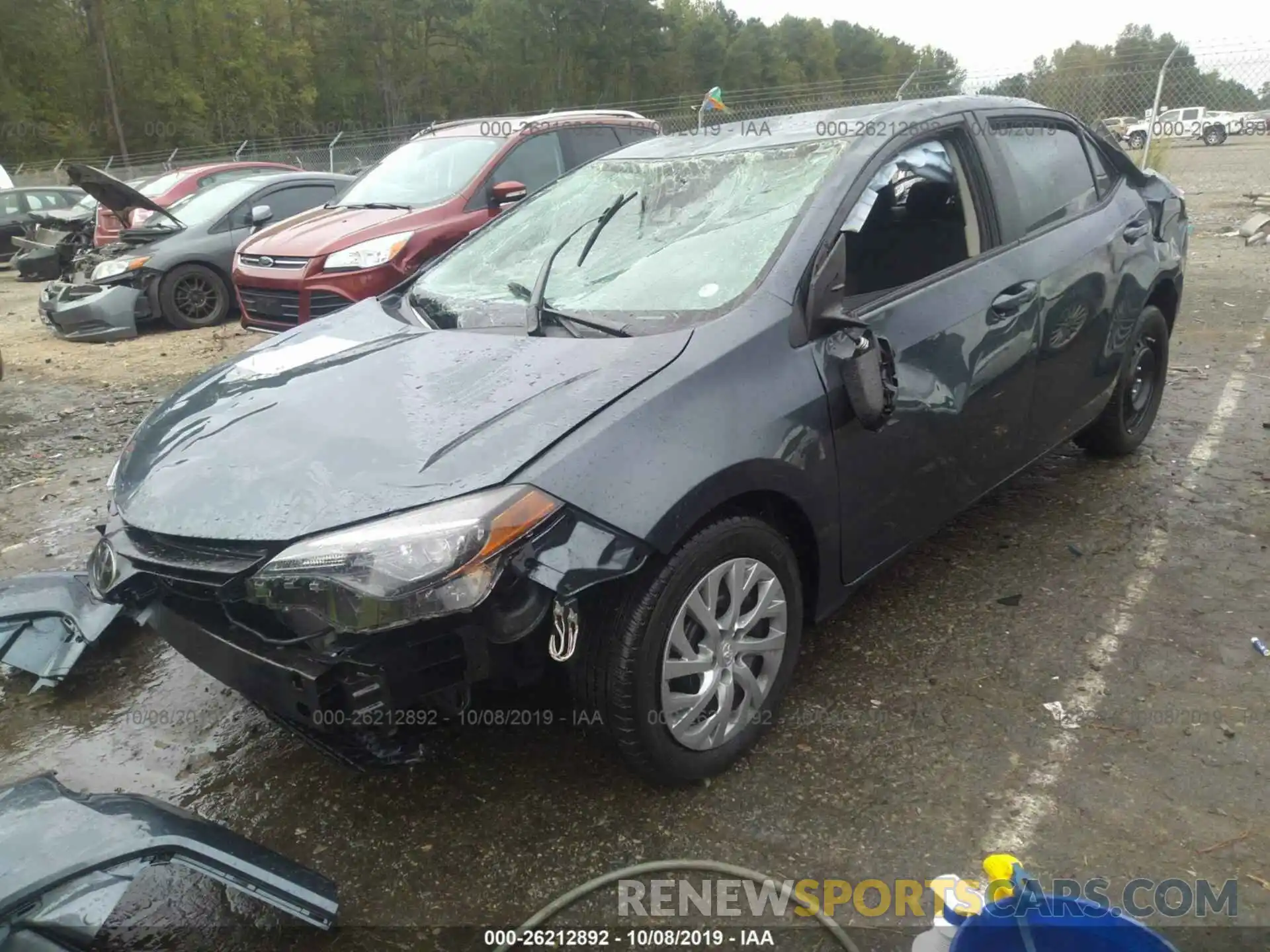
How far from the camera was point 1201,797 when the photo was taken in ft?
7.78

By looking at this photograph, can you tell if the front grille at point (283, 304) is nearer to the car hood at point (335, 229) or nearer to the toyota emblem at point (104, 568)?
the car hood at point (335, 229)

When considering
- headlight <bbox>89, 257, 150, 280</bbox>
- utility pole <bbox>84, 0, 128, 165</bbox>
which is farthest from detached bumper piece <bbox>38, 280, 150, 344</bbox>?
utility pole <bbox>84, 0, 128, 165</bbox>

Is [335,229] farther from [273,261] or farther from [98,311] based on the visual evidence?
[98,311]

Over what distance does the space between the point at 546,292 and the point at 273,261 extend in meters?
4.68

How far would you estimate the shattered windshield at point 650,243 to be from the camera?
2.69 metres

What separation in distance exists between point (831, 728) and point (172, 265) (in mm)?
8576

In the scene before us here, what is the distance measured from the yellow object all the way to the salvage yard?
32 centimetres

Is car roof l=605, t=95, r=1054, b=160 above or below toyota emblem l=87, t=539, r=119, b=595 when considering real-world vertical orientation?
above

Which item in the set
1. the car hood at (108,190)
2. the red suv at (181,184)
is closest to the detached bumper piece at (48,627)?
the car hood at (108,190)

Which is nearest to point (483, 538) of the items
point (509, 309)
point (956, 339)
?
point (509, 309)

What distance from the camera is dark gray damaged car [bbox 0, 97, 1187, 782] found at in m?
2.03

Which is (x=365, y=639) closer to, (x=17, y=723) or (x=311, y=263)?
(x=17, y=723)

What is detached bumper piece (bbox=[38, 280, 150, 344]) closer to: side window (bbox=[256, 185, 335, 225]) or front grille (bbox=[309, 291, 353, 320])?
side window (bbox=[256, 185, 335, 225])

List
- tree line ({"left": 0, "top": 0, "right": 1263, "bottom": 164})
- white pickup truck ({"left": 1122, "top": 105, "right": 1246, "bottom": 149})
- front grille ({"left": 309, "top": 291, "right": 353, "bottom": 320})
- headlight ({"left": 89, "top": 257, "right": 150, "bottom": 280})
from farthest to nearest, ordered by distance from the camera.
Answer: tree line ({"left": 0, "top": 0, "right": 1263, "bottom": 164})
white pickup truck ({"left": 1122, "top": 105, "right": 1246, "bottom": 149})
headlight ({"left": 89, "top": 257, "right": 150, "bottom": 280})
front grille ({"left": 309, "top": 291, "right": 353, "bottom": 320})
